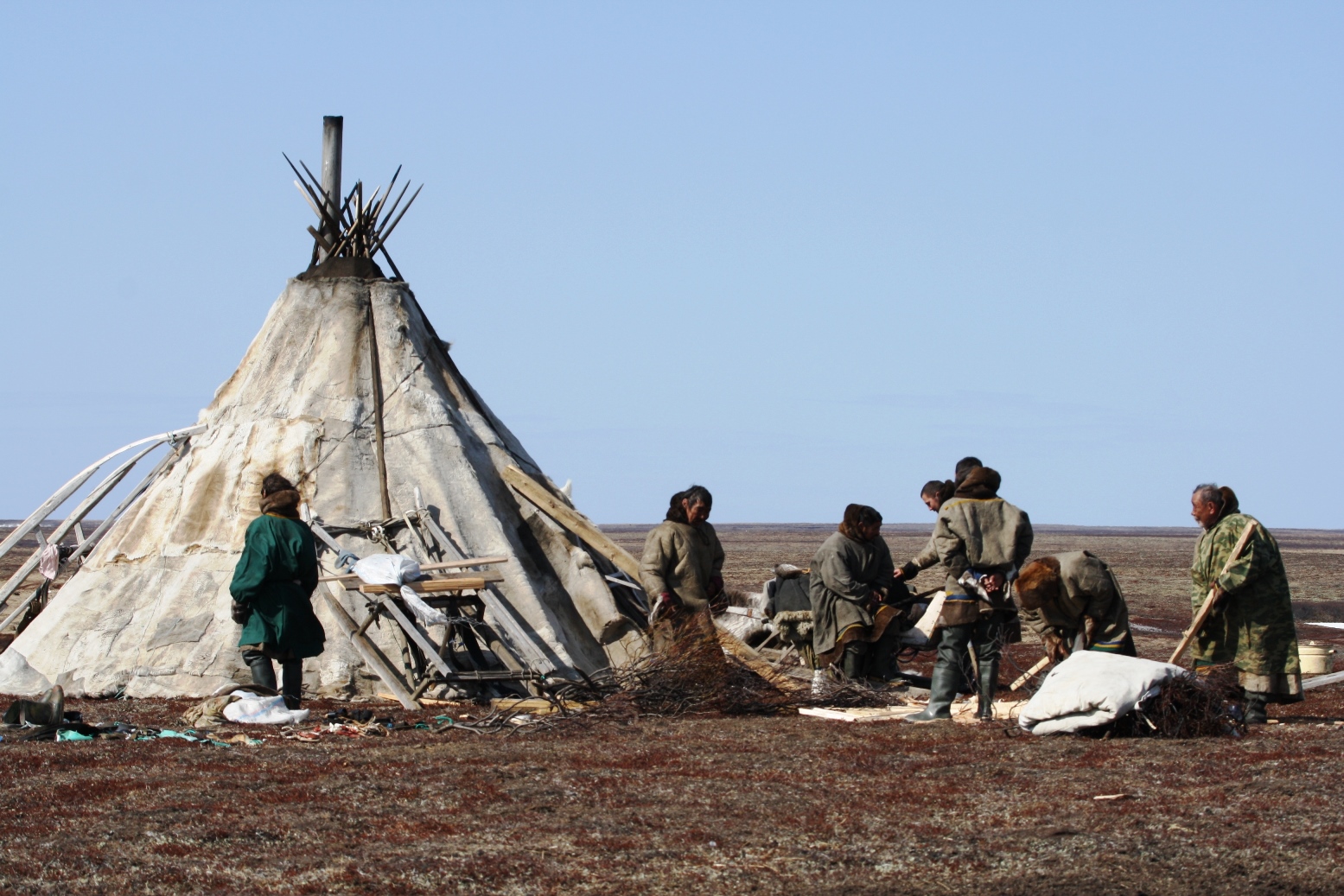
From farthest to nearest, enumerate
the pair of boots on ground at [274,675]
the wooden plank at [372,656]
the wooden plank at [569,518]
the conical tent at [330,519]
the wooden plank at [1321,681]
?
the wooden plank at [569,518]
the wooden plank at [1321,681]
the conical tent at [330,519]
the wooden plank at [372,656]
the pair of boots on ground at [274,675]

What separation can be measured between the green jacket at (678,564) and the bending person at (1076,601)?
224 centimetres

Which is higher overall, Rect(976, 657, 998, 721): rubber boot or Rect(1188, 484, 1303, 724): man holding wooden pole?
Rect(1188, 484, 1303, 724): man holding wooden pole

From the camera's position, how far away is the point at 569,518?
11.6 m

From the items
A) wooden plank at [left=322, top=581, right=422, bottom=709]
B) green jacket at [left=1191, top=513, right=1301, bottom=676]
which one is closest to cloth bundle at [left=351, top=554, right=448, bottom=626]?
wooden plank at [left=322, top=581, right=422, bottom=709]

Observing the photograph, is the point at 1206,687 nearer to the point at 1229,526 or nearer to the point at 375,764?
the point at 1229,526

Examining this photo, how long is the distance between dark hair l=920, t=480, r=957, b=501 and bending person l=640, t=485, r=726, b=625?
158cm

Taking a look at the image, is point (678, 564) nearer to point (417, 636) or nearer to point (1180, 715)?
point (417, 636)

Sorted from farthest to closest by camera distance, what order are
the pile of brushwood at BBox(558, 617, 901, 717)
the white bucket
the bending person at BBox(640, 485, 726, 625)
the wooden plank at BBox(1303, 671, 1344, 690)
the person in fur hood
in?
the white bucket → the wooden plank at BBox(1303, 671, 1344, 690) → the bending person at BBox(640, 485, 726, 625) → the pile of brushwood at BBox(558, 617, 901, 717) → the person in fur hood

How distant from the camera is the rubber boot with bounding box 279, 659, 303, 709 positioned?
9.12m

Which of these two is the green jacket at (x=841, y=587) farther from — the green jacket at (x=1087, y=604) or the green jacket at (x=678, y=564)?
the green jacket at (x=1087, y=604)

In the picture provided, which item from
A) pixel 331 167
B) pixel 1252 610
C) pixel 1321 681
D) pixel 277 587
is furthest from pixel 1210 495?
pixel 331 167

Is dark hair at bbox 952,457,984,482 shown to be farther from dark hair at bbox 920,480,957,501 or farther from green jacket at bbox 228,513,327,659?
green jacket at bbox 228,513,327,659

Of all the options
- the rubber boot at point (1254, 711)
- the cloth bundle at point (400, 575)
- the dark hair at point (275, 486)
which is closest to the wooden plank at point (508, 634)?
the cloth bundle at point (400, 575)

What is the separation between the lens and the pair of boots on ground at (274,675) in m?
9.09
